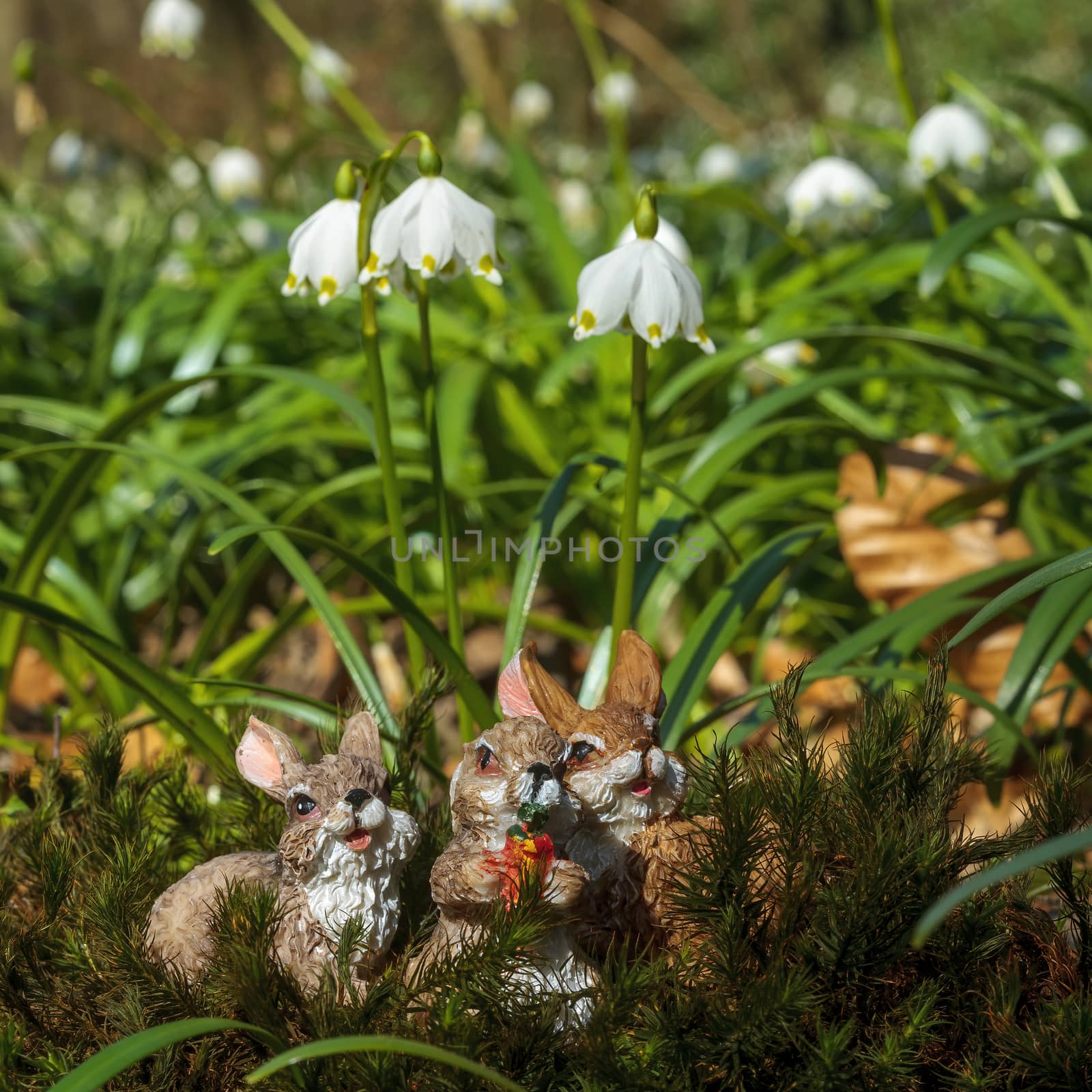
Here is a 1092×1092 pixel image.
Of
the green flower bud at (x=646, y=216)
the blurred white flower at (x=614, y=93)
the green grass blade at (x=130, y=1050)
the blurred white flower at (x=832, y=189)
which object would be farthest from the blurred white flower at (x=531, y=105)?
the green grass blade at (x=130, y=1050)

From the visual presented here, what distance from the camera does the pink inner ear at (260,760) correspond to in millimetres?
1245

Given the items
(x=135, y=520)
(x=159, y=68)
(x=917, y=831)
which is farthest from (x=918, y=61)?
(x=917, y=831)

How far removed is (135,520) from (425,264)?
1744mm

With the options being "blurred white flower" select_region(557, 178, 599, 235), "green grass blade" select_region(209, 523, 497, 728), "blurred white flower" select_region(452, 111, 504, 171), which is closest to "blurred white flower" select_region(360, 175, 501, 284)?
"green grass blade" select_region(209, 523, 497, 728)

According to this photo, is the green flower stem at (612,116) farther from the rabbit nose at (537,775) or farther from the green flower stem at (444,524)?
the rabbit nose at (537,775)

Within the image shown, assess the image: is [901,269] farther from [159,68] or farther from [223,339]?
[159,68]

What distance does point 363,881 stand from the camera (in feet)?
3.88

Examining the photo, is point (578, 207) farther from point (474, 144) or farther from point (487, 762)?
point (487, 762)

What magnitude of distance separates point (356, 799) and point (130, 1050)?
286mm

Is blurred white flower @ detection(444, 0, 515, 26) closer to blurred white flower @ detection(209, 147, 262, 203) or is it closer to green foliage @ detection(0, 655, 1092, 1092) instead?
blurred white flower @ detection(209, 147, 262, 203)

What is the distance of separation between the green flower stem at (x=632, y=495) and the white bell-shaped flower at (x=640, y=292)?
5cm

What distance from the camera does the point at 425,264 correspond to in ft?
4.78

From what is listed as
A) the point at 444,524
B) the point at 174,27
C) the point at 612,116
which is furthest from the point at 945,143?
the point at 174,27

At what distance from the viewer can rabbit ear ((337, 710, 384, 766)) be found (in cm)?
Answer: 125
